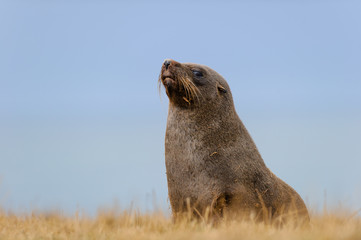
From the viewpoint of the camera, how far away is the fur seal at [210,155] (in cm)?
652

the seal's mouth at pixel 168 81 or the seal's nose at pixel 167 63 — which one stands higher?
the seal's nose at pixel 167 63

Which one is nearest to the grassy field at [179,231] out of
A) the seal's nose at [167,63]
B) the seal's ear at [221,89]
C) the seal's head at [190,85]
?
the seal's head at [190,85]

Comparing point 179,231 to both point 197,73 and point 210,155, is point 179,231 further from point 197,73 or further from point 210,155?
point 197,73

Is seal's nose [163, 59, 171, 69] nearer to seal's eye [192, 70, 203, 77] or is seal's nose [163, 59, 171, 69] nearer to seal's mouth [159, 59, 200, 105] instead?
seal's mouth [159, 59, 200, 105]

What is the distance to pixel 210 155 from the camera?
21.9ft

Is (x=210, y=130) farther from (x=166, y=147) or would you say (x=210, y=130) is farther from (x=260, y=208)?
(x=260, y=208)

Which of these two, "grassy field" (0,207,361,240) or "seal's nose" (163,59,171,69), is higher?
"seal's nose" (163,59,171,69)

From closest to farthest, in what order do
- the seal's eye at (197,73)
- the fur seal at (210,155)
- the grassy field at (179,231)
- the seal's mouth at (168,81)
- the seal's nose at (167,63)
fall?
the grassy field at (179,231), the fur seal at (210,155), the seal's mouth at (168,81), the seal's nose at (167,63), the seal's eye at (197,73)

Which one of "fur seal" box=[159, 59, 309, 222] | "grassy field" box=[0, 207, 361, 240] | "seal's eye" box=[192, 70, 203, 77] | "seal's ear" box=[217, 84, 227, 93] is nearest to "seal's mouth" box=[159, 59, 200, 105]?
"fur seal" box=[159, 59, 309, 222]

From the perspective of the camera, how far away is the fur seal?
6.52 m

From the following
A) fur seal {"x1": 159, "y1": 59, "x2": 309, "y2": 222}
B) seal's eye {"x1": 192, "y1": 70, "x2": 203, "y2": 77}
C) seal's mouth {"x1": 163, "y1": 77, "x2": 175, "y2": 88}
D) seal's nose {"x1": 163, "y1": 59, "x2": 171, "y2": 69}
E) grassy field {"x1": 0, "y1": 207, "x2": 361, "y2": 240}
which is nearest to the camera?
grassy field {"x1": 0, "y1": 207, "x2": 361, "y2": 240}

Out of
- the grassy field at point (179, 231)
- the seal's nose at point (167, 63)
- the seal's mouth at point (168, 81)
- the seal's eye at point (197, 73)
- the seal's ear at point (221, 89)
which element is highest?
the seal's nose at point (167, 63)

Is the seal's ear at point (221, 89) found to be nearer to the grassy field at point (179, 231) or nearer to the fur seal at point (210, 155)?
the fur seal at point (210, 155)

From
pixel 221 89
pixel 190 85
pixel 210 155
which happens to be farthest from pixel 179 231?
pixel 221 89
